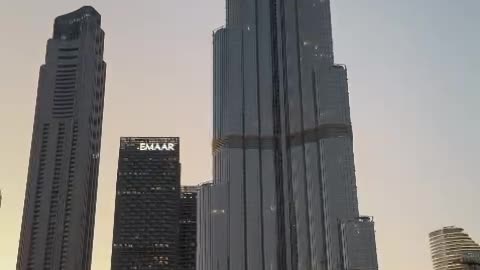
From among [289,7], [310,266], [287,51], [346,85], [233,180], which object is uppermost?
[289,7]

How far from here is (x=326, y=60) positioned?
13962cm

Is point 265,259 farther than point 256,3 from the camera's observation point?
No

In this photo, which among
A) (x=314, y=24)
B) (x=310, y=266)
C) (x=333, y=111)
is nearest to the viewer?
(x=310, y=266)

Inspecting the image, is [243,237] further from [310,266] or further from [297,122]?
[297,122]

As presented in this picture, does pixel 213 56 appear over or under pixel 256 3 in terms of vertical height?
under

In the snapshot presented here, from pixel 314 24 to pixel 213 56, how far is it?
2524cm

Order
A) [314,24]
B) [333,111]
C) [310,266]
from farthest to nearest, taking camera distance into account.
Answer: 1. [314,24]
2. [333,111]
3. [310,266]

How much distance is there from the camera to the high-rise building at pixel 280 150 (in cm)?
12038

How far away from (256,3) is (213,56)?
59.5ft

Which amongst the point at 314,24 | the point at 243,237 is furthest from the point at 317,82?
the point at 243,237

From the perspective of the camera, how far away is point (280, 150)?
438ft

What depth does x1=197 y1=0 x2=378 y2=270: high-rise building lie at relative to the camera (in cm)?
12038

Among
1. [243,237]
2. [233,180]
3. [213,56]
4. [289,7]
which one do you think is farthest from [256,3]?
[243,237]

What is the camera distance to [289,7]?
475 ft
